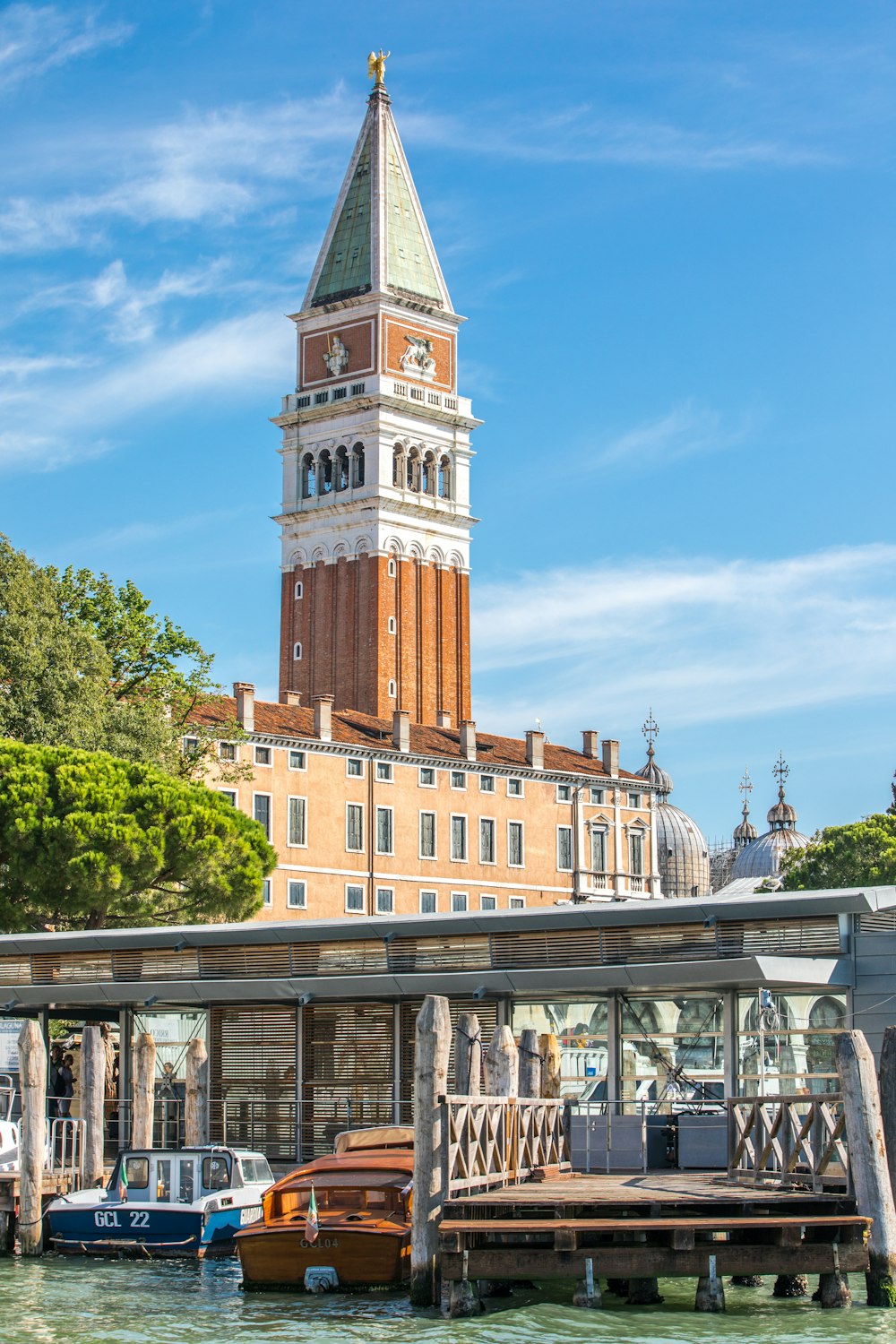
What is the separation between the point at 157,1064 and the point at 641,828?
62.8 m

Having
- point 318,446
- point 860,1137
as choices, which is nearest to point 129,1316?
point 860,1137

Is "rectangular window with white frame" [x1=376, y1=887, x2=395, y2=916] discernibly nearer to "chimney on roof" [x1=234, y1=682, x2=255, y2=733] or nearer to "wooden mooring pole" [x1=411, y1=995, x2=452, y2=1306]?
"chimney on roof" [x1=234, y1=682, x2=255, y2=733]

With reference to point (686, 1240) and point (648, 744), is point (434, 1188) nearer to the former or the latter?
point (686, 1240)

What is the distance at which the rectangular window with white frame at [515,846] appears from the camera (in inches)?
3487

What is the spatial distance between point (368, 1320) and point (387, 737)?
218 ft

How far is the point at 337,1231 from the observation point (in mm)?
22656

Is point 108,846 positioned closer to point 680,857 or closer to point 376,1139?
point 376,1139

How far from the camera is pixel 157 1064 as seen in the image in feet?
114

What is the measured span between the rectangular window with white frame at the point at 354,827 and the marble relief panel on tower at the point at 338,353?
31993 mm

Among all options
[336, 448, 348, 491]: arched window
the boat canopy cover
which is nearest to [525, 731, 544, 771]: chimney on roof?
[336, 448, 348, 491]: arched window

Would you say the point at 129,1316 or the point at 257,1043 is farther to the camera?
the point at 257,1043

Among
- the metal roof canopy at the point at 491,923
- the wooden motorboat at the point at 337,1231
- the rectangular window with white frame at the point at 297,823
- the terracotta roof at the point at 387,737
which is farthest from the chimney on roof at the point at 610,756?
the wooden motorboat at the point at 337,1231

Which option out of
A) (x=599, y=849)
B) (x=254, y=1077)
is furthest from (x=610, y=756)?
(x=254, y=1077)

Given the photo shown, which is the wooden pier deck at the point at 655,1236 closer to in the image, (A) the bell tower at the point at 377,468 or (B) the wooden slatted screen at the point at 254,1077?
(B) the wooden slatted screen at the point at 254,1077
